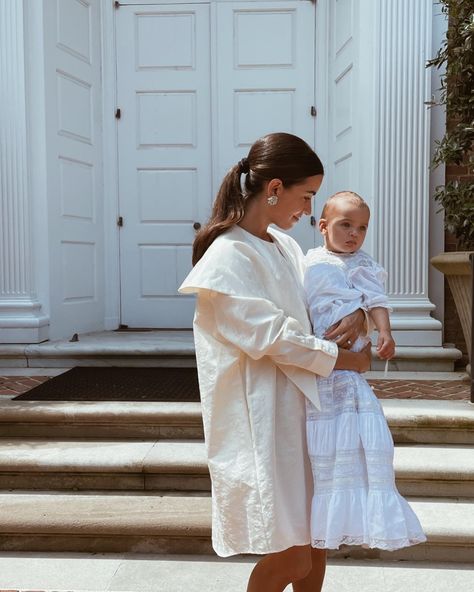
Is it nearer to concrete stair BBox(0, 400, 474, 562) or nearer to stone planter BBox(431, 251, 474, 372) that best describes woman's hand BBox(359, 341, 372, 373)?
concrete stair BBox(0, 400, 474, 562)

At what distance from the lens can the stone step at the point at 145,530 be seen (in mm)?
3010

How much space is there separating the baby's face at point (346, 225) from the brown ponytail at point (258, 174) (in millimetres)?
143

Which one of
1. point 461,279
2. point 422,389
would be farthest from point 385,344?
point 461,279

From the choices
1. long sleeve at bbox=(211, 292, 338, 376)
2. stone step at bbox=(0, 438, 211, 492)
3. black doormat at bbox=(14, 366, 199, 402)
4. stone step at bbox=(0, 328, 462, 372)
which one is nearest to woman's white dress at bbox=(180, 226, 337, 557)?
long sleeve at bbox=(211, 292, 338, 376)

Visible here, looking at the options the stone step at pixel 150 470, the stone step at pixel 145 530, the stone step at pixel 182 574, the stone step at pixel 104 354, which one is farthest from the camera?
the stone step at pixel 104 354

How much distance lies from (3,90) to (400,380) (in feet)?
11.7

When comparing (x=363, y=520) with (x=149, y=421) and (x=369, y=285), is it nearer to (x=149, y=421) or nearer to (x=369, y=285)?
(x=369, y=285)

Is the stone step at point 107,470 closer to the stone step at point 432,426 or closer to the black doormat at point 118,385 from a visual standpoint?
the black doormat at point 118,385

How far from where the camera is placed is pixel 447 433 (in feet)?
12.1

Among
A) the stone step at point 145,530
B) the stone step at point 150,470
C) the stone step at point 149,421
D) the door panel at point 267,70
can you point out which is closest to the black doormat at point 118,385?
the stone step at point 149,421

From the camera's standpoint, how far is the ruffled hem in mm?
1690

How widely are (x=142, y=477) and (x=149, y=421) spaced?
0.41 metres

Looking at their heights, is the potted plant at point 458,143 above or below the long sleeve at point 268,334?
Result: above

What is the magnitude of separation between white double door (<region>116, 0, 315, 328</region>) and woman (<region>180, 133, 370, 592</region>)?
4.25 metres
